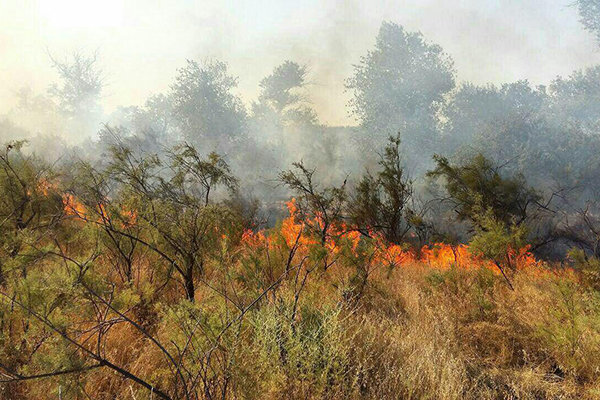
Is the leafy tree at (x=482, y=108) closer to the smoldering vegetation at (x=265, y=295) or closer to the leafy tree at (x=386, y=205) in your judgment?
the smoldering vegetation at (x=265, y=295)

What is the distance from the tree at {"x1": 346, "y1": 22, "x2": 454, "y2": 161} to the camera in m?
24.9

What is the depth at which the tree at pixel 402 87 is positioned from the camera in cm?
2491

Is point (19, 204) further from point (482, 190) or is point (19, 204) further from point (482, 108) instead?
point (482, 108)

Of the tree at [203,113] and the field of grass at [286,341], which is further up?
the tree at [203,113]

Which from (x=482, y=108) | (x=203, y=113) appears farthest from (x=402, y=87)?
(x=203, y=113)

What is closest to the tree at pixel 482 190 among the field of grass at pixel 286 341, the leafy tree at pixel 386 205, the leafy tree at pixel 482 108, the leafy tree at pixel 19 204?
the leafy tree at pixel 386 205

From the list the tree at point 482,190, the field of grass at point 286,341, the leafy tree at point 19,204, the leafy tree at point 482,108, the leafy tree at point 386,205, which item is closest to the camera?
the field of grass at point 286,341

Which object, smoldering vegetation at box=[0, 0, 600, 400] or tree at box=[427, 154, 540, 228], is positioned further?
tree at box=[427, 154, 540, 228]

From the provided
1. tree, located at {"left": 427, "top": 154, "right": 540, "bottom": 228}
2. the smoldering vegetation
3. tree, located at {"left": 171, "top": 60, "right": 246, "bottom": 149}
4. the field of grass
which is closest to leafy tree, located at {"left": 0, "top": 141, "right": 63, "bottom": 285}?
the smoldering vegetation

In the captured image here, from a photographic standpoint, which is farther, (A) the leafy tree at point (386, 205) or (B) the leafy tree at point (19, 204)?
(A) the leafy tree at point (386, 205)

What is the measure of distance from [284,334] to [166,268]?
2.49 m

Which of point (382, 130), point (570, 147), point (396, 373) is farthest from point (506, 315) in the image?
point (382, 130)

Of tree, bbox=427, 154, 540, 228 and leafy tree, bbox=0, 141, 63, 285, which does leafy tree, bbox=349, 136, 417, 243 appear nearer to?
tree, bbox=427, 154, 540, 228

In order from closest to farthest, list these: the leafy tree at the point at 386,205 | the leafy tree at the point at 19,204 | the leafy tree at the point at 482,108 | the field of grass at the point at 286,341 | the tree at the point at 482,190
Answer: the field of grass at the point at 286,341 < the leafy tree at the point at 19,204 < the leafy tree at the point at 386,205 < the tree at the point at 482,190 < the leafy tree at the point at 482,108
